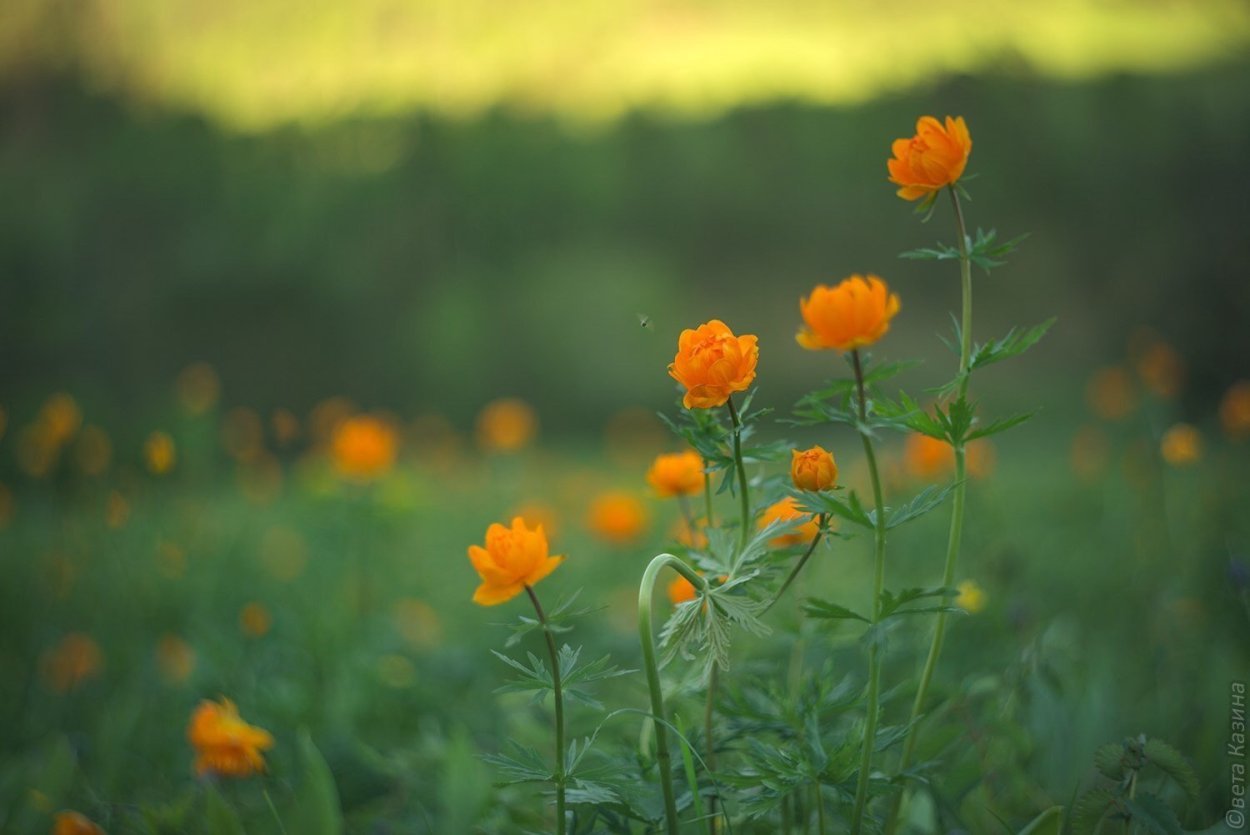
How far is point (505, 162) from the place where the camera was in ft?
14.3

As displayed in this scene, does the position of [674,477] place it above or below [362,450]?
above

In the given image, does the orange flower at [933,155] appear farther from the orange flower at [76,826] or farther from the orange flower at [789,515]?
the orange flower at [76,826]

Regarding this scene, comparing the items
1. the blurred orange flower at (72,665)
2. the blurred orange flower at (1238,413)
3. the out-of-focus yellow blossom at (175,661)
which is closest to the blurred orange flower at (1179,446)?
the blurred orange flower at (1238,413)

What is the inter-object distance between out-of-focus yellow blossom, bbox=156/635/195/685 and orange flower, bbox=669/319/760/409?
129 centimetres

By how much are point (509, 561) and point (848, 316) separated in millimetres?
313

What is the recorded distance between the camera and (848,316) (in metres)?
Answer: 0.60

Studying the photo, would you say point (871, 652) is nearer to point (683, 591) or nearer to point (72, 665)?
point (683, 591)

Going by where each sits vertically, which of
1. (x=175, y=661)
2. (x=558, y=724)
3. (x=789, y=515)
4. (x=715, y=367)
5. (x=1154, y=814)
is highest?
(x=715, y=367)

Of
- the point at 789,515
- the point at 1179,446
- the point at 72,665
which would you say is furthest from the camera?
the point at 72,665

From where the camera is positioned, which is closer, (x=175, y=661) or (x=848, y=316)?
(x=848, y=316)

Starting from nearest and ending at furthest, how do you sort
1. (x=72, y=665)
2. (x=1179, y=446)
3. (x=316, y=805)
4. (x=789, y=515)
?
1. (x=789, y=515)
2. (x=316, y=805)
3. (x=1179, y=446)
4. (x=72, y=665)

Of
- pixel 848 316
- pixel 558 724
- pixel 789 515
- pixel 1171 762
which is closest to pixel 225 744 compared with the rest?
pixel 558 724

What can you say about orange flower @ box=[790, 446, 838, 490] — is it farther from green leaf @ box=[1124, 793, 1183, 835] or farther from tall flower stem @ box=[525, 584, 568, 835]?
green leaf @ box=[1124, 793, 1183, 835]

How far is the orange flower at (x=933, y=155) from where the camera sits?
66 centimetres
